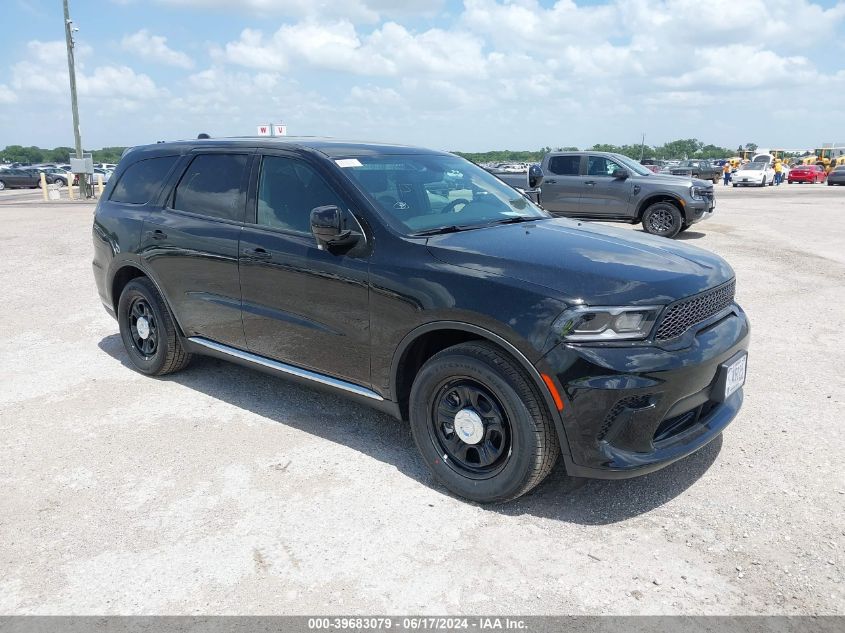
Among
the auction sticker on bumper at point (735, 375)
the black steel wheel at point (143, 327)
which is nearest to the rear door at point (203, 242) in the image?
the black steel wheel at point (143, 327)

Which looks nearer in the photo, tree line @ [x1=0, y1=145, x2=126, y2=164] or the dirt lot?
the dirt lot

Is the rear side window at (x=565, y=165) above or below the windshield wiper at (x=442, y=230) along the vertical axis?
above

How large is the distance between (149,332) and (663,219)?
425 inches

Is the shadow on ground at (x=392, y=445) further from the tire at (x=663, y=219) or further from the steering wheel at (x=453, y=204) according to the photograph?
the tire at (x=663, y=219)

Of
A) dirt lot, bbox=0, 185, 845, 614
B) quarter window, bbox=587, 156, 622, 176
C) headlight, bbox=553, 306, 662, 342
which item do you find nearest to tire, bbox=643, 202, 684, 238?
quarter window, bbox=587, 156, 622, 176

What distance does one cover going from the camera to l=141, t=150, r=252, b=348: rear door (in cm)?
436

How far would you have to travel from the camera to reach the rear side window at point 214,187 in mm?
4383

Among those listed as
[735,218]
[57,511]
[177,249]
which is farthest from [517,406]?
[735,218]

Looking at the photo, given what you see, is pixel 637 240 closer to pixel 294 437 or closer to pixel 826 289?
pixel 294 437

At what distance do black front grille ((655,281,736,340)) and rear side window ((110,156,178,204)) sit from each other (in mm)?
3760

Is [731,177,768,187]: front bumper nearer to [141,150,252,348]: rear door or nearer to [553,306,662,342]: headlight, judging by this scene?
[141,150,252,348]: rear door

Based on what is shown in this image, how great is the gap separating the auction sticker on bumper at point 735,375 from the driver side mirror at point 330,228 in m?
2.06

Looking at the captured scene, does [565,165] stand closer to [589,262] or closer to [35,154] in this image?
[589,262]

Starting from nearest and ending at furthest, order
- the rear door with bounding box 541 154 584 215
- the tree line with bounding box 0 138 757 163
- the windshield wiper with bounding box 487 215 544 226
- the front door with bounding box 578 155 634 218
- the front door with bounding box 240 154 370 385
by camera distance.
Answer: the front door with bounding box 240 154 370 385 < the windshield wiper with bounding box 487 215 544 226 < the front door with bounding box 578 155 634 218 < the rear door with bounding box 541 154 584 215 < the tree line with bounding box 0 138 757 163
